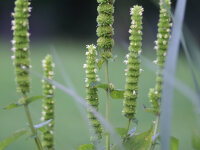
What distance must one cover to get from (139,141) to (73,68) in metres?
7.43

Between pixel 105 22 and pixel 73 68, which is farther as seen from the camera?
pixel 73 68

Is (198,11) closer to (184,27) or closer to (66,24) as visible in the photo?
(66,24)

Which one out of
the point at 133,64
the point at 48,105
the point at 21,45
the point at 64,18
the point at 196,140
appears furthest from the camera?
the point at 64,18

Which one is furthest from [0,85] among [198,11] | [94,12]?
[94,12]

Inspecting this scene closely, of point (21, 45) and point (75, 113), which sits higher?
point (21, 45)

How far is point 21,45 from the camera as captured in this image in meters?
0.91

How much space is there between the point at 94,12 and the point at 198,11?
4.50m

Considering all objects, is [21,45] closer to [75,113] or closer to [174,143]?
[174,143]

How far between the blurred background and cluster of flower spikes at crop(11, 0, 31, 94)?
0.06 meters

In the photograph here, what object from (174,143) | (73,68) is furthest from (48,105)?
(73,68)

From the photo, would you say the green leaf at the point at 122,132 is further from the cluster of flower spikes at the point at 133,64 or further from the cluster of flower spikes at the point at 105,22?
the cluster of flower spikes at the point at 105,22

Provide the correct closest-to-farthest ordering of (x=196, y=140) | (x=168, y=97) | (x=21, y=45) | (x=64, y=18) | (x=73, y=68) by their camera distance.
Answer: (x=168, y=97) < (x=196, y=140) < (x=21, y=45) < (x=73, y=68) < (x=64, y=18)

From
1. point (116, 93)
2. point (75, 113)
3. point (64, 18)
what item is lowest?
point (75, 113)

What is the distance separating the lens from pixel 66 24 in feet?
57.3
